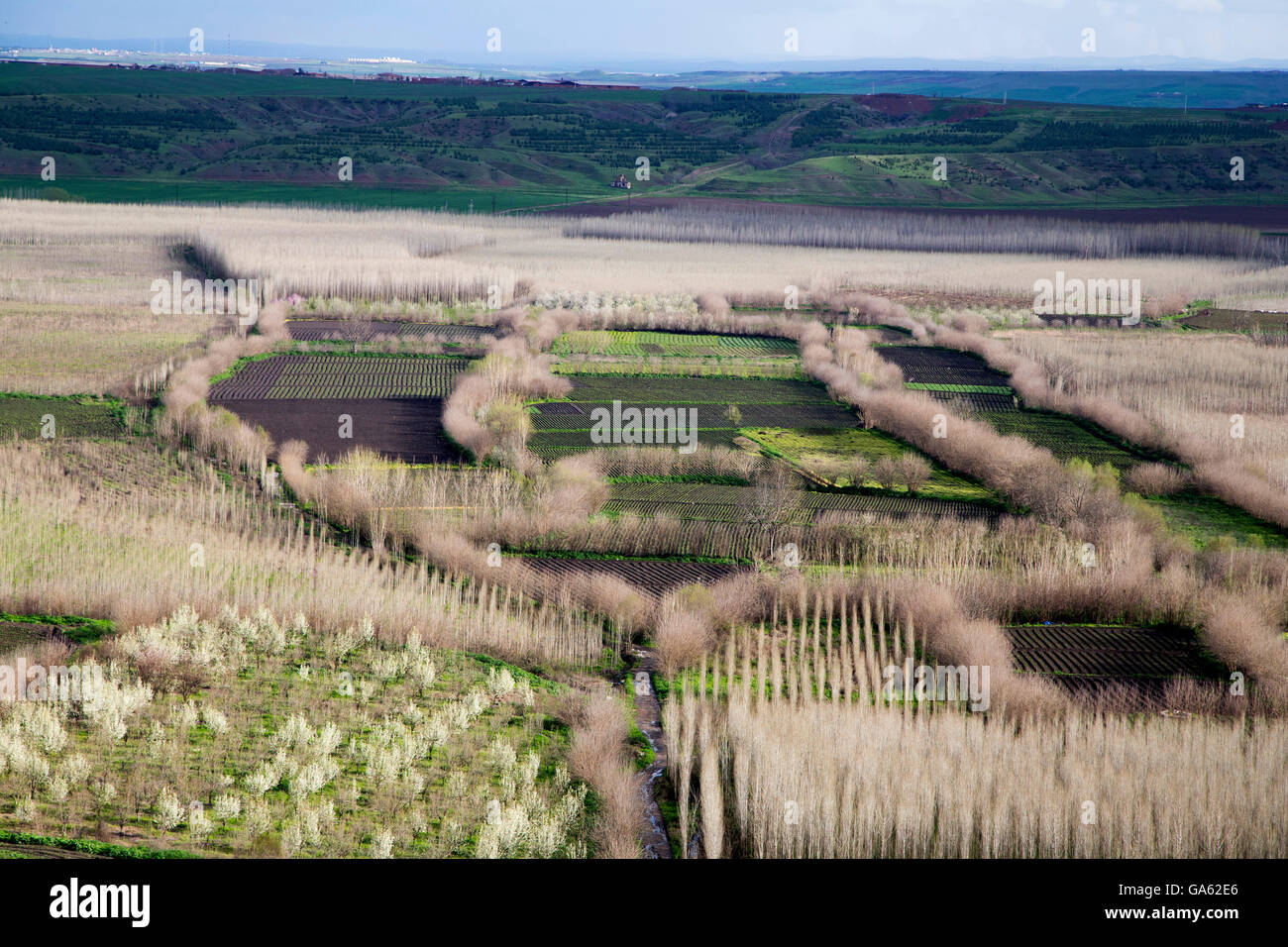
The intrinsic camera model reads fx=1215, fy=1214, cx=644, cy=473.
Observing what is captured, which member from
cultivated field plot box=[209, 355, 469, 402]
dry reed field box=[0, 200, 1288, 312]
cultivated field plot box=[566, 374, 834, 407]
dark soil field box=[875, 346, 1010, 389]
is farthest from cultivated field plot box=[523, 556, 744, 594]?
dry reed field box=[0, 200, 1288, 312]

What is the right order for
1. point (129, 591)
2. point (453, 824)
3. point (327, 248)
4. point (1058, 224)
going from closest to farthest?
1. point (453, 824)
2. point (129, 591)
3. point (327, 248)
4. point (1058, 224)

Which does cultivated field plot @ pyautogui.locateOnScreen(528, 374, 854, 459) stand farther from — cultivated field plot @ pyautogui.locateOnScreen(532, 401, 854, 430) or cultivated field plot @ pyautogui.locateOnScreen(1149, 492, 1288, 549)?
cultivated field plot @ pyautogui.locateOnScreen(1149, 492, 1288, 549)

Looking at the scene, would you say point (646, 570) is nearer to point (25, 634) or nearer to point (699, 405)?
point (25, 634)

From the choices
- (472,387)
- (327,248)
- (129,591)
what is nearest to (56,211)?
(327,248)

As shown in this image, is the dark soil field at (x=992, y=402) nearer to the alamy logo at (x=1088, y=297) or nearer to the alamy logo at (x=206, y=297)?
the alamy logo at (x=1088, y=297)

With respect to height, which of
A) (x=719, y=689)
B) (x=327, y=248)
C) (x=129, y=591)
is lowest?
(x=719, y=689)
